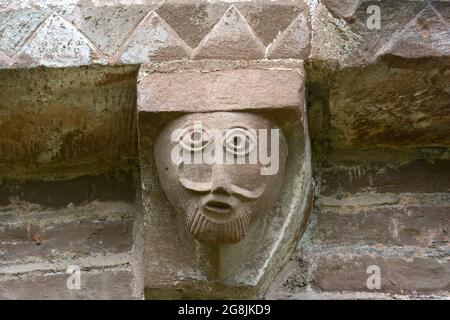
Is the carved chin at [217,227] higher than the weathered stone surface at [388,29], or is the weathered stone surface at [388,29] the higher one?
the weathered stone surface at [388,29]

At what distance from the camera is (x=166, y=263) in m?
2.46

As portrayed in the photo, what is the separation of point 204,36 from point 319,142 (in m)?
0.38

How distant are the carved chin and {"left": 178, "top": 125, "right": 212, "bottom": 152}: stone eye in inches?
4.9

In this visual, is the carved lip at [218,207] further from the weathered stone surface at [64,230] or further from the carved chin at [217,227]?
the weathered stone surface at [64,230]

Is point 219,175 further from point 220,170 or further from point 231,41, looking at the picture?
point 231,41

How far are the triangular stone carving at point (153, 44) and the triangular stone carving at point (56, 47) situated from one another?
0.08 meters

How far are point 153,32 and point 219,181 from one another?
0.42 meters

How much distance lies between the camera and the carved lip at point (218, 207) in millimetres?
2287

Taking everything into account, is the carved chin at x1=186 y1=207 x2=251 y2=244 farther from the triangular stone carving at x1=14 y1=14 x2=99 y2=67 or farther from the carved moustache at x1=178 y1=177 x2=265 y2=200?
the triangular stone carving at x1=14 y1=14 x2=99 y2=67

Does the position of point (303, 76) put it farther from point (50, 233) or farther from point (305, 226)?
point (50, 233)

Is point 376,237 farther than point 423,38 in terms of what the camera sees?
Yes

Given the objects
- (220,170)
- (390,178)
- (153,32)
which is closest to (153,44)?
(153,32)

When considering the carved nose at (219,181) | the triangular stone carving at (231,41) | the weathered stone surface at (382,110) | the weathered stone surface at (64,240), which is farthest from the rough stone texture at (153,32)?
the weathered stone surface at (64,240)

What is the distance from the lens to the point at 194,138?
2.36 meters
